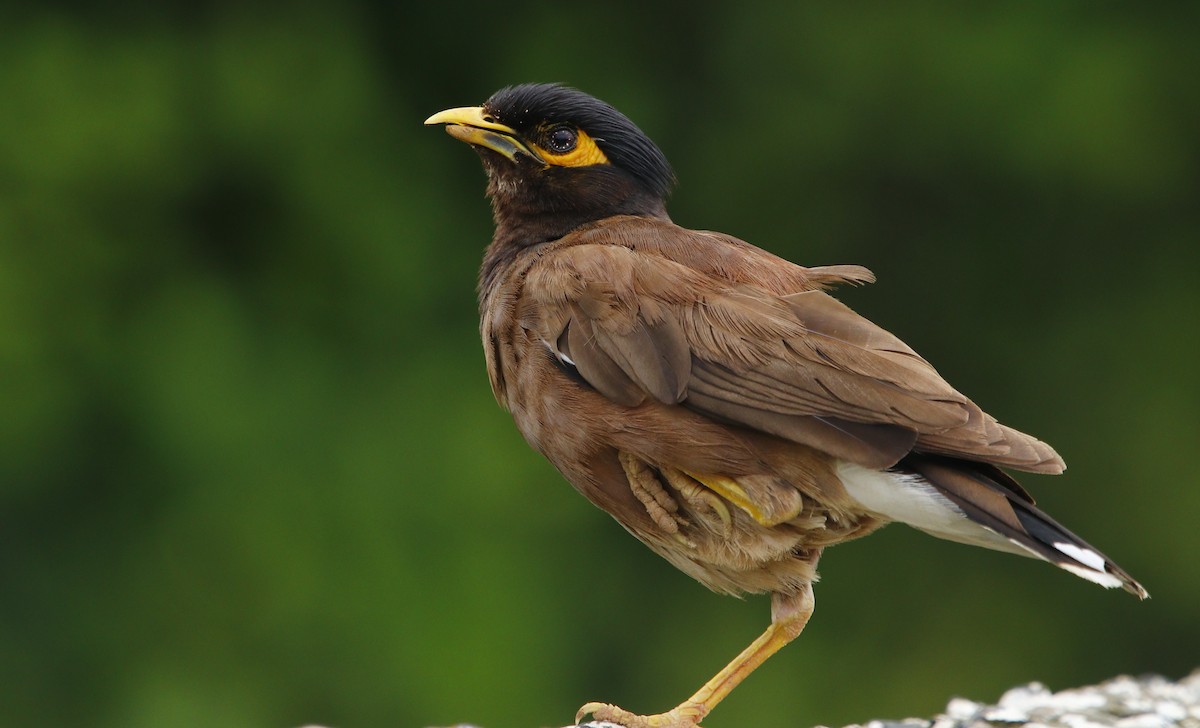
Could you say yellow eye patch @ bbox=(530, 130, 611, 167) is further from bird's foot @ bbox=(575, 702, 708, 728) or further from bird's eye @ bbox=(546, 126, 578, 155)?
bird's foot @ bbox=(575, 702, 708, 728)

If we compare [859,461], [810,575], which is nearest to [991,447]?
[859,461]

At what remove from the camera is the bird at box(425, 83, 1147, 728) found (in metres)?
3.53

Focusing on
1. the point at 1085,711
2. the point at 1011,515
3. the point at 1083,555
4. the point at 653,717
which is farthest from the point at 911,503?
the point at 1085,711

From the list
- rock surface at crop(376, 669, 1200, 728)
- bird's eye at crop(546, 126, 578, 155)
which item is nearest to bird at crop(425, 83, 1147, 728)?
bird's eye at crop(546, 126, 578, 155)

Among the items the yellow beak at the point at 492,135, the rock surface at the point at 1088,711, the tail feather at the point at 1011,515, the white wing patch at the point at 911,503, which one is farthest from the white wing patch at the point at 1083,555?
the yellow beak at the point at 492,135

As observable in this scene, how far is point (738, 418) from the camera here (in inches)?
Result: 143

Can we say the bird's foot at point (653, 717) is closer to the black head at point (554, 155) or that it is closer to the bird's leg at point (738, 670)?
the bird's leg at point (738, 670)

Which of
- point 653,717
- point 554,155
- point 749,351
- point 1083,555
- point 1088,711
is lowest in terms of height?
point 1088,711

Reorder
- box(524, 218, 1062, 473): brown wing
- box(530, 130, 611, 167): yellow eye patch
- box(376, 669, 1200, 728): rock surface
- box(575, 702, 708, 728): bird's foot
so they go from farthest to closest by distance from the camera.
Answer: box(530, 130, 611, 167): yellow eye patch → box(376, 669, 1200, 728): rock surface → box(575, 702, 708, 728): bird's foot → box(524, 218, 1062, 473): brown wing

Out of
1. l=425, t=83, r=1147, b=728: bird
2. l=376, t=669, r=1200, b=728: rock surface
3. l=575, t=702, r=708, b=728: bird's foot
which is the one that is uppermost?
l=425, t=83, r=1147, b=728: bird

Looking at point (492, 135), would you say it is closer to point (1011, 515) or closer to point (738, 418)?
point (738, 418)

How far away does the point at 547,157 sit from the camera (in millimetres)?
4617

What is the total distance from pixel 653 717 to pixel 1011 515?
132 cm

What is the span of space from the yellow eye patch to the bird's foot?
172cm
